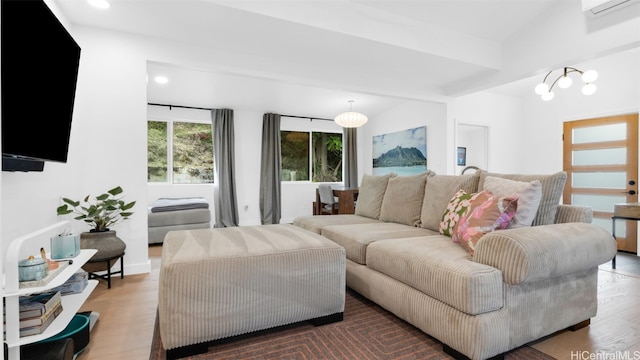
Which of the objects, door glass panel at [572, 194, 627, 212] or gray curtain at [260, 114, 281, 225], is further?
gray curtain at [260, 114, 281, 225]

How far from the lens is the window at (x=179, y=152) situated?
18.4ft

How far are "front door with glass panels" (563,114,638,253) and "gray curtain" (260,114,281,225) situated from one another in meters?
4.78

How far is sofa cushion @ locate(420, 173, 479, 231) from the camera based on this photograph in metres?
2.47

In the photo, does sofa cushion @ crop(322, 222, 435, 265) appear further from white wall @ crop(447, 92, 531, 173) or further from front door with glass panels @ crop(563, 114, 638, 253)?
front door with glass panels @ crop(563, 114, 638, 253)

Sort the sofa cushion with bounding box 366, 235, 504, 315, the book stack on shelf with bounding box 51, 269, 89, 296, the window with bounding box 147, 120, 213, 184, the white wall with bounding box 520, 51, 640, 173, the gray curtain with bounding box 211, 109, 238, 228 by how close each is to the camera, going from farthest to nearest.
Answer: the gray curtain with bounding box 211, 109, 238, 228, the window with bounding box 147, 120, 213, 184, the white wall with bounding box 520, 51, 640, 173, the book stack on shelf with bounding box 51, 269, 89, 296, the sofa cushion with bounding box 366, 235, 504, 315

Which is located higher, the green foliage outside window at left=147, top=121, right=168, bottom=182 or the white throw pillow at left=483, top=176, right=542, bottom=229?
the green foliage outside window at left=147, top=121, right=168, bottom=182

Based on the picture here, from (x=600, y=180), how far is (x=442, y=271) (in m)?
4.40

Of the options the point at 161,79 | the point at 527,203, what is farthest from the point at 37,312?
the point at 161,79

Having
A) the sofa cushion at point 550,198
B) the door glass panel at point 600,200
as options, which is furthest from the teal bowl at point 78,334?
the door glass panel at point 600,200

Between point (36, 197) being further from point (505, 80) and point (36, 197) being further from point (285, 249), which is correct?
point (505, 80)

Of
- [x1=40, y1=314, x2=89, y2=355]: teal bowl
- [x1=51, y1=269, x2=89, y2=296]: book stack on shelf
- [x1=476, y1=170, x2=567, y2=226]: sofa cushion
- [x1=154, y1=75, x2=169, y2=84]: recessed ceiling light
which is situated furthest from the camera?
[x1=154, y1=75, x2=169, y2=84]: recessed ceiling light

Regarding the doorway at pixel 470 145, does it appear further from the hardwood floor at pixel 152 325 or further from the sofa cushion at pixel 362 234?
the sofa cushion at pixel 362 234

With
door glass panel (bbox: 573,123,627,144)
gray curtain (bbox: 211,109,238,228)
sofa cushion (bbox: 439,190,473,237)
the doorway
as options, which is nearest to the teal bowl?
sofa cushion (bbox: 439,190,473,237)

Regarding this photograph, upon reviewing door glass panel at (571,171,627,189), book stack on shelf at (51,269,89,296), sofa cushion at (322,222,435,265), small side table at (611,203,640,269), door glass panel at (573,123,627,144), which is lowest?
book stack on shelf at (51,269,89,296)
